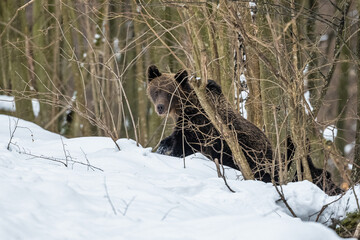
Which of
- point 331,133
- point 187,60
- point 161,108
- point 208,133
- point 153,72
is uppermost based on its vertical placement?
point 187,60

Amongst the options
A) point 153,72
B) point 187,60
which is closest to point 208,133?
point 187,60

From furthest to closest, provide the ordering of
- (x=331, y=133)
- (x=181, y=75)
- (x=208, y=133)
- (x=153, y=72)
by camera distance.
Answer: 1. (x=331, y=133)
2. (x=153, y=72)
3. (x=181, y=75)
4. (x=208, y=133)

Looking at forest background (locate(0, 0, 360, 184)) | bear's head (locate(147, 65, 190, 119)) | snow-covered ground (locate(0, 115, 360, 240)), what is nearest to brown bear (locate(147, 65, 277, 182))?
bear's head (locate(147, 65, 190, 119))

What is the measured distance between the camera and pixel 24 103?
623 inches

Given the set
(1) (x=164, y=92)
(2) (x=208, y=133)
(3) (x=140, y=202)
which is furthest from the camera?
(1) (x=164, y=92)

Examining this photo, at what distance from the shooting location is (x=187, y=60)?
1016cm

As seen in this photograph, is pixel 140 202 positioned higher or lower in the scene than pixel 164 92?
lower

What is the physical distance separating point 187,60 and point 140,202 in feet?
17.2

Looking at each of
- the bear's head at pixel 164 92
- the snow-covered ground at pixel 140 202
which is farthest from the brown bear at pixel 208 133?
the snow-covered ground at pixel 140 202

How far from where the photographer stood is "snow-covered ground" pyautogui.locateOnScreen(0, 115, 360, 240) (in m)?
4.43

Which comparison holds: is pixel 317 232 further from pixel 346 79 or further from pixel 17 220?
pixel 346 79

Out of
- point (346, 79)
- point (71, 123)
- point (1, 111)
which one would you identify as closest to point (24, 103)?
point (1, 111)

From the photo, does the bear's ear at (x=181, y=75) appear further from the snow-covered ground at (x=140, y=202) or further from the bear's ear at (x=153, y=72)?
the snow-covered ground at (x=140, y=202)

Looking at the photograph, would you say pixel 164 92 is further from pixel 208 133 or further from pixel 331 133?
pixel 331 133
